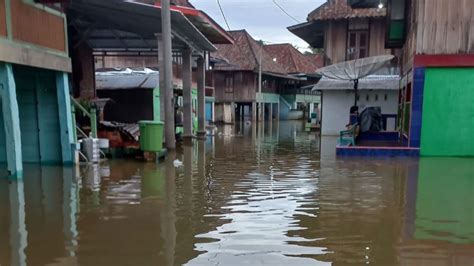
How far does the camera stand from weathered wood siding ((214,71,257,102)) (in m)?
35.3

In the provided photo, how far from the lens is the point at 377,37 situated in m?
20.3

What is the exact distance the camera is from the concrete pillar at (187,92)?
53.6 ft

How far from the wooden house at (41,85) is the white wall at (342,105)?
44.8ft

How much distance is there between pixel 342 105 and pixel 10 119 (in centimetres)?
1592

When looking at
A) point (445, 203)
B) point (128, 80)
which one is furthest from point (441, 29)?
point (128, 80)

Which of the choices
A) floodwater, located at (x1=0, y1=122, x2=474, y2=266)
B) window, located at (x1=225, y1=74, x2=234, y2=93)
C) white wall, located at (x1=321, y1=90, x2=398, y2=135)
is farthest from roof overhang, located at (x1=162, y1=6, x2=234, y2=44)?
window, located at (x1=225, y1=74, x2=234, y2=93)

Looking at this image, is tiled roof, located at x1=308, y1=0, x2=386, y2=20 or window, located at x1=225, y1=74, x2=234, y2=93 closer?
tiled roof, located at x1=308, y1=0, x2=386, y2=20

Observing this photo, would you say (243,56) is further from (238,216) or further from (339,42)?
(238,216)

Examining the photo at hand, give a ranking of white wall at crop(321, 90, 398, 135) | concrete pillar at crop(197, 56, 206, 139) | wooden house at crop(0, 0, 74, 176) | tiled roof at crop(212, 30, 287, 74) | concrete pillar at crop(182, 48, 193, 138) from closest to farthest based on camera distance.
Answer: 1. wooden house at crop(0, 0, 74, 176)
2. concrete pillar at crop(182, 48, 193, 138)
3. concrete pillar at crop(197, 56, 206, 139)
4. white wall at crop(321, 90, 398, 135)
5. tiled roof at crop(212, 30, 287, 74)

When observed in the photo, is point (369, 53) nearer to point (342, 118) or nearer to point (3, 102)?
point (342, 118)

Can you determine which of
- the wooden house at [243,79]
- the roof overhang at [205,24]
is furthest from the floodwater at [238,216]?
the wooden house at [243,79]

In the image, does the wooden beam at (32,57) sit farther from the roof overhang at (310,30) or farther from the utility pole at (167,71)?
the roof overhang at (310,30)

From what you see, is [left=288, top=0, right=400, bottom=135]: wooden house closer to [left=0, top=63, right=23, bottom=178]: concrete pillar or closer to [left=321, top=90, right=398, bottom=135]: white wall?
[left=321, top=90, right=398, bottom=135]: white wall

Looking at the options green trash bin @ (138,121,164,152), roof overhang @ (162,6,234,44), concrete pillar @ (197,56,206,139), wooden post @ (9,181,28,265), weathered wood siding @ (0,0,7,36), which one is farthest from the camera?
concrete pillar @ (197,56,206,139)
